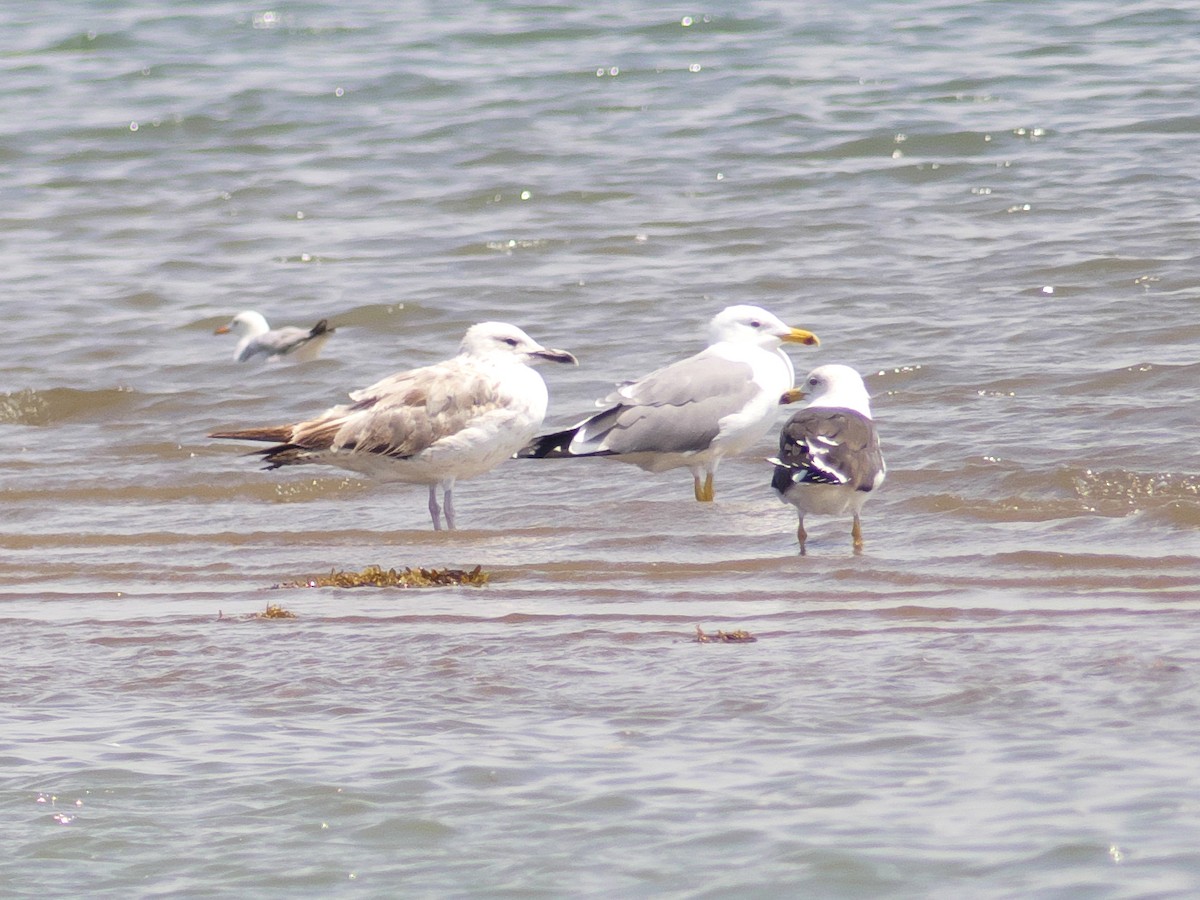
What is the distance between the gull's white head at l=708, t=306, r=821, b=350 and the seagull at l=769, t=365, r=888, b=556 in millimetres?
1419

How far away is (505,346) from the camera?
8.55m

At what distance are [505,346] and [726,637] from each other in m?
3.40

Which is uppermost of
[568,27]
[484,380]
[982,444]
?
[568,27]

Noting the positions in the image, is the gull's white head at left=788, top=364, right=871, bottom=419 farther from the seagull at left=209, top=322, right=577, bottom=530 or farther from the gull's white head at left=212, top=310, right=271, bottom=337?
the gull's white head at left=212, top=310, right=271, bottom=337

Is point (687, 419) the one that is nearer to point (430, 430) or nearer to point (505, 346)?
point (505, 346)

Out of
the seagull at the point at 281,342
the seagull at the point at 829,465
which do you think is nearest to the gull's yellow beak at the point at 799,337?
the seagull at the point at 829,465

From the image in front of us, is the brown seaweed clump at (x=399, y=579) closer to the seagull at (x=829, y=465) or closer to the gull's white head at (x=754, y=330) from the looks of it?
the seagull at (x=829, y=465)

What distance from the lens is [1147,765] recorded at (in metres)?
4.04

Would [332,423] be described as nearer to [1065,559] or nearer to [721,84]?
[1065,559]

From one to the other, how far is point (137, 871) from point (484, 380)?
4604 millimetres

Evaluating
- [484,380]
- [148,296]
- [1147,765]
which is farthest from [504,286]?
[1147,765]

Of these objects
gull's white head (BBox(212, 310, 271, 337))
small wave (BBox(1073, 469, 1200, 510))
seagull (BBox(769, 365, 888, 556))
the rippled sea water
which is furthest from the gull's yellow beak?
gull's white head (BBox(212, 310, 271, 337))

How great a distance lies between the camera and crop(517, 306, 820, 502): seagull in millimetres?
8414

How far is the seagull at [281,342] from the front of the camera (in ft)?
38.6
